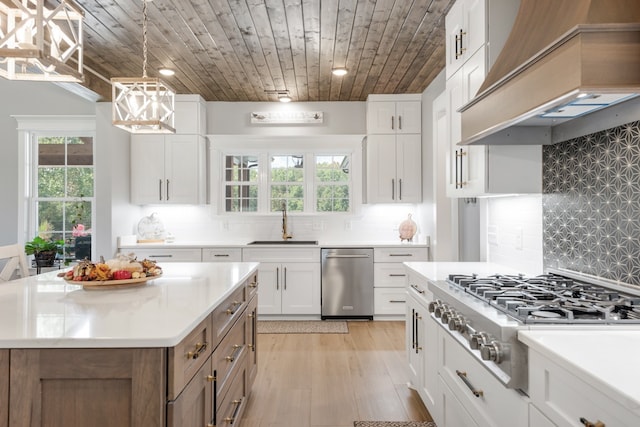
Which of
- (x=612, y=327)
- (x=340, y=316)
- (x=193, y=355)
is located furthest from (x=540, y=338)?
(x=340, y=316)

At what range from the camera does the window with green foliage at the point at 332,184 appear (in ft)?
17.9

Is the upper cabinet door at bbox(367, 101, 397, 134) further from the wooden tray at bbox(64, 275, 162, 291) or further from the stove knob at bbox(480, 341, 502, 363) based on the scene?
the stove knob at bbox(480, 341, 502, 363)

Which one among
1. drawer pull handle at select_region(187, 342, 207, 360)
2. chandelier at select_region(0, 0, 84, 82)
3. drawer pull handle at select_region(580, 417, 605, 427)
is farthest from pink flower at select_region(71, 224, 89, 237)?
drawer pull handle at select_region(580, 417, 605, 427)

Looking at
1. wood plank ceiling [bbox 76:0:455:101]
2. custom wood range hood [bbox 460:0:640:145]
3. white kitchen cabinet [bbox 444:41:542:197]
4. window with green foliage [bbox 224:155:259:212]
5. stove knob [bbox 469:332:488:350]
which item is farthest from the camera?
window with green foliage [bbox 224:155:259:212]

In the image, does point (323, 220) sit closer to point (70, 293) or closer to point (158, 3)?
point (158, 3)

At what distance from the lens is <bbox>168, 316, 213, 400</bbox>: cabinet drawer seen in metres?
1.28

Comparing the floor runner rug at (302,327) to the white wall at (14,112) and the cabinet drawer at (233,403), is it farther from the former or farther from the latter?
the white wall at (14,112)

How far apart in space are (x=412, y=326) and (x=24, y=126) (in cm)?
519

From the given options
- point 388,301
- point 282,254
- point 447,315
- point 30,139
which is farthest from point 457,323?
point 30,139

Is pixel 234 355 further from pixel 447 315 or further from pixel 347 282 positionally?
pixel 347 282

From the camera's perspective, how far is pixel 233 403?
7.20 ft

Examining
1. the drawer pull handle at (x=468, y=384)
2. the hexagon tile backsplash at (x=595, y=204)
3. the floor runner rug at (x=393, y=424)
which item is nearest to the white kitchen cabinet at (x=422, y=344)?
the floor runner rug at (x=393, y=424)

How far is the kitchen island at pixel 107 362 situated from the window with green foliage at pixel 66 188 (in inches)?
150

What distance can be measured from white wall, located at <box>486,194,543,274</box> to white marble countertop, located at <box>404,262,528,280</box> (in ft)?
0.28
